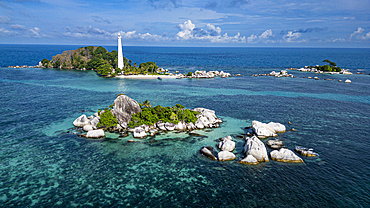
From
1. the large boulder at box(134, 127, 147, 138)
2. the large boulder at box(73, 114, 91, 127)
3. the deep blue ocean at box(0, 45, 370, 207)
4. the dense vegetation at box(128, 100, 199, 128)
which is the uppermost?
the dense vegetation at box(128, 100, 199, 128)

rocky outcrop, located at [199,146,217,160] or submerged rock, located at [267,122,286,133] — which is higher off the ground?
submerged rock, located at [267,122,286,133]

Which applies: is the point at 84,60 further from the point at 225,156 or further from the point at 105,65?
the point at 225,156

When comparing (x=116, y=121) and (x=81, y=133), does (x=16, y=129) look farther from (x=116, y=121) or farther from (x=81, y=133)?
(x=116, y=121)

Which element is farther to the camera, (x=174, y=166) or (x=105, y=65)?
(x=105, y=65)

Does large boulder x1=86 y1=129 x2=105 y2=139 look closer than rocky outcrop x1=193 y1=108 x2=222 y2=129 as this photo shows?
Yes

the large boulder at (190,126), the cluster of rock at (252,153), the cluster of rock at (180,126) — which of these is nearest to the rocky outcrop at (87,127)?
the cluster of rock at (180,126)

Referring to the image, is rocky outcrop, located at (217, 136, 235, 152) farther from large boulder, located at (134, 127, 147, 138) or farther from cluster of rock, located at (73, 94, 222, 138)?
large boulder, located at (134, 127, 147, 138)

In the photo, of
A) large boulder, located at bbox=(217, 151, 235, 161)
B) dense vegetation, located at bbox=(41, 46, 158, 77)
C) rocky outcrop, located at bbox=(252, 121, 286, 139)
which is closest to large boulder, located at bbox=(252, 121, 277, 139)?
rocky outcrop, located at bbox=(252, 121, 286, 139)

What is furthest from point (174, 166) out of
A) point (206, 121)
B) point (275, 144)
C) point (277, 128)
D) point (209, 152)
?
point (277, 128)
